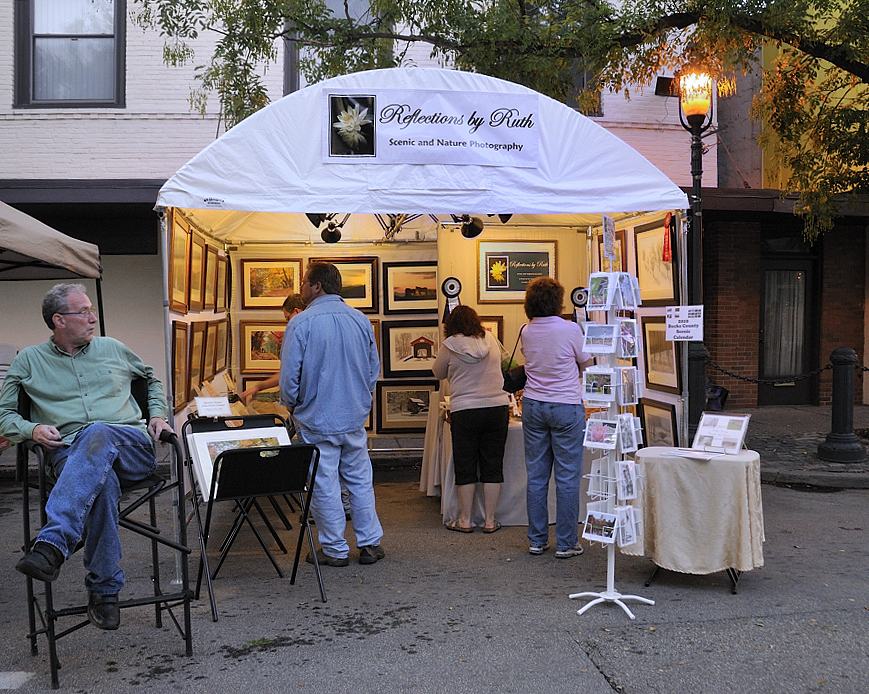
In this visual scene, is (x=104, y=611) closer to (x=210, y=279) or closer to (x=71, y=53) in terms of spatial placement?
(x=210, y=279)

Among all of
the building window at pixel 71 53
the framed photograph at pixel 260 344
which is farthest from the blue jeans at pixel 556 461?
the building window at pixel 71 53

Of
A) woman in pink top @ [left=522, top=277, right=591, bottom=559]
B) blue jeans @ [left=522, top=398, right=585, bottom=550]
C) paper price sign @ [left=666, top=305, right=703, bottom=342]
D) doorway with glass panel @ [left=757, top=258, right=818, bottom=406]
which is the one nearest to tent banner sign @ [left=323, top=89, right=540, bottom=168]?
woman in pink top @ [left=522, top=277, right=591, bottom=559]

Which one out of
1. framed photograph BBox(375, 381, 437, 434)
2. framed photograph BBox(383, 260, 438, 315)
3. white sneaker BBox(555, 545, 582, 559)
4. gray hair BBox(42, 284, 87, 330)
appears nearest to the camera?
gray hair BBox(42, 284, 87, 330)

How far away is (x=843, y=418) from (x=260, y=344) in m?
6.58

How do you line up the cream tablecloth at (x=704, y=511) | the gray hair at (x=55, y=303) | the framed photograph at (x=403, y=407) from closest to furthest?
1. the gray hair at (x=55, y=303)
2. the cream tablecloth at (x=704, y=511)
3. the framed photograph at (x=403, y=407)

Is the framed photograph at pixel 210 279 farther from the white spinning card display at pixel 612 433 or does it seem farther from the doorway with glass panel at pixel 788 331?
the doorway with glass panel at pixel 788 331

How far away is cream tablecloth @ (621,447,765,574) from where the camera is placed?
5.16 metres

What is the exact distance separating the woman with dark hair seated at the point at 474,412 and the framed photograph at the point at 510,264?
217cm

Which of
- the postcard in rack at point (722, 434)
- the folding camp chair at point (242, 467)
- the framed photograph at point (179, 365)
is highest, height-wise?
the framed photograph at point (179, 365)

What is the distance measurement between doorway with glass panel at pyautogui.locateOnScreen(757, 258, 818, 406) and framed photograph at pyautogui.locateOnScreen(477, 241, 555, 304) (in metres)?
6.55

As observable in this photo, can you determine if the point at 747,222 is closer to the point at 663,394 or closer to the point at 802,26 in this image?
the point at 802,26

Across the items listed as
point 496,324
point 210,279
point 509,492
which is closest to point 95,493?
point 509,492

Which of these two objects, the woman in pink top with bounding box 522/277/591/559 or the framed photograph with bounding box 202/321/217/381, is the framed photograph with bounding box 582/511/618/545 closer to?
the woman in pink top with bounding box 522/277/591/559

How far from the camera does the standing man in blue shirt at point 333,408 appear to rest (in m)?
5.87
